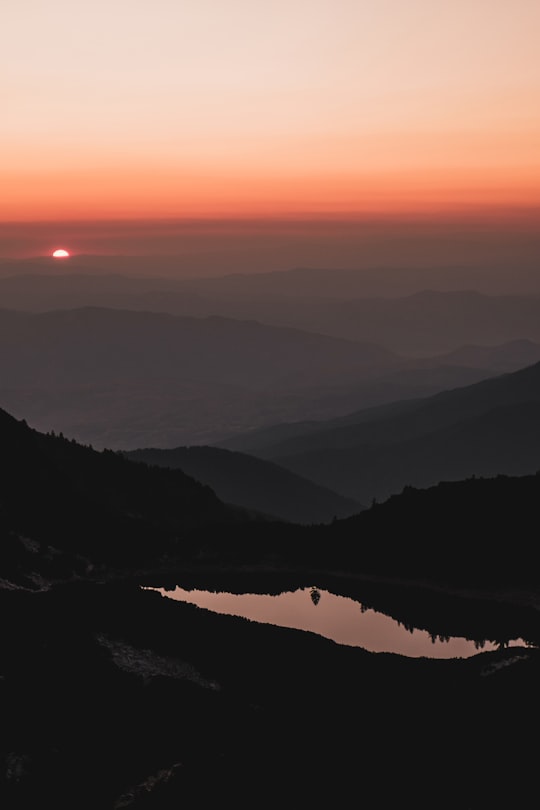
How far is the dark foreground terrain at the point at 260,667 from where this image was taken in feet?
125

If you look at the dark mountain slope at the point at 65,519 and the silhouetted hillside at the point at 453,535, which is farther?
the dark mountain slope at the point at 65,519

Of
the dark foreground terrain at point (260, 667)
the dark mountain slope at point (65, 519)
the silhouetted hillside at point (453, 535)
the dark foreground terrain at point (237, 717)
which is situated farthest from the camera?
the dark mountain slope at point (65, 519)

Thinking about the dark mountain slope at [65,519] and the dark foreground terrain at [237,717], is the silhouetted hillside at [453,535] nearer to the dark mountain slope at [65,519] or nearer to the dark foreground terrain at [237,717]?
the dark mountain slope at [65,519]

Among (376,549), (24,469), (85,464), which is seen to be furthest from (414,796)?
(85,464)

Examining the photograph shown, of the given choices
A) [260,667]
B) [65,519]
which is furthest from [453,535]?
[65,519]

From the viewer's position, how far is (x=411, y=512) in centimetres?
8662

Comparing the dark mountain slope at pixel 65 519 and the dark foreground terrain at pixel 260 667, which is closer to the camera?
the dark foreground terrain at pixel 260 667

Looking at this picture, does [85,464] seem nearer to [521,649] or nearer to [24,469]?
[24,469]

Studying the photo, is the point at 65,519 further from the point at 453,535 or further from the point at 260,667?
the point at 260,667

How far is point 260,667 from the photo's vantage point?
53.7m

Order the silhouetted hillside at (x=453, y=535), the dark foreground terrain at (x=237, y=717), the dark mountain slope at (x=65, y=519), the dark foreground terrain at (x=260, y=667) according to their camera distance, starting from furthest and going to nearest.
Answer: the dark mountain slope at (x=65, y=519) < the silhouetted hillside at (x=453, y=535) < the dark foreground terrain at (x=260, y=667) < the dark foreground terrain at (x=237, y=717)

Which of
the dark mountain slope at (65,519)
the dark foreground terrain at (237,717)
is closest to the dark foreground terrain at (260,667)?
the dark foreground terrain at (237,717)

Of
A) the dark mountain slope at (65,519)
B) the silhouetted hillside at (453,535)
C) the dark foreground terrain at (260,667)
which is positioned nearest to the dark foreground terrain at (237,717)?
the dark foreground terrain at (260,667)

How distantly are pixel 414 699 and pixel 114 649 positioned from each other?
16980 mm
